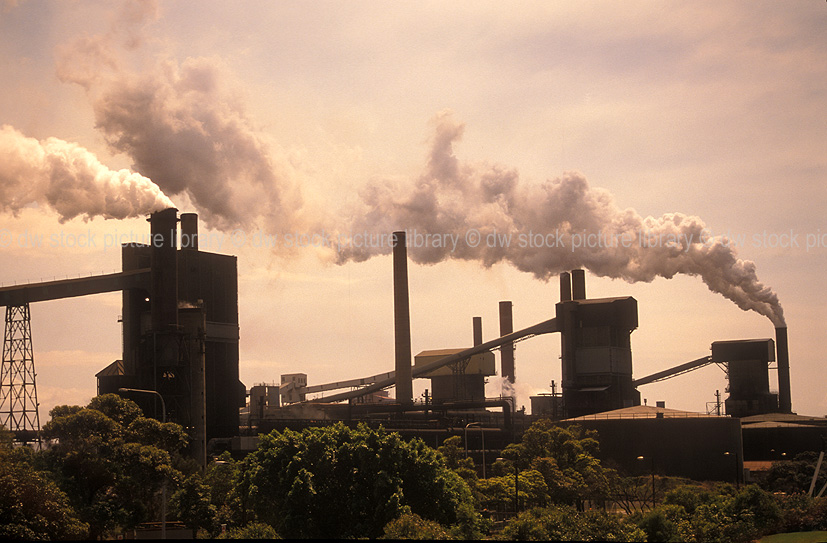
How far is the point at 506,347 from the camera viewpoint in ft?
474

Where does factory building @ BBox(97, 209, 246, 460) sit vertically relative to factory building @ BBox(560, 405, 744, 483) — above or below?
above

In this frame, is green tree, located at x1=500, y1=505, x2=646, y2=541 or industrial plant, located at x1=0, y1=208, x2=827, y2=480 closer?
green tree, located at x1=500, y1=505, x2=646, y2=541

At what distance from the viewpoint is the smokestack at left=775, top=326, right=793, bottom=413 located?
110 meters

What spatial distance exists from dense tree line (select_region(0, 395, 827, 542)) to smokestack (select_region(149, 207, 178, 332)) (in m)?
22.4

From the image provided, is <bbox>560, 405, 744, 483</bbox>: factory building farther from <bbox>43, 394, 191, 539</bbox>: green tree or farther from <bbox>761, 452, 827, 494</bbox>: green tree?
<bbox>43, 394, 191, 539</bbox>: green tree

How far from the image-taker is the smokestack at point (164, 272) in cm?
7694

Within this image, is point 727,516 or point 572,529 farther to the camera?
point 727,516

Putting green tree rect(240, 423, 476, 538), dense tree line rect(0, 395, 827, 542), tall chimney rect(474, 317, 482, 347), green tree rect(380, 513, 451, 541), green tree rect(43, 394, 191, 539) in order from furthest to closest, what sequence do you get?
1. tall chimney rect(474, 317, 482, 347)
2. green tree rect(43, 394, 191, 539)
3. green tree rect(240, 423, 476, 538)
4. dense tree line rect(0, 395, 827, 542)
5. green tree rect(380, 513, 451, 541)

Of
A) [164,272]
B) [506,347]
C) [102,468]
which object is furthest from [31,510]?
[506,347]

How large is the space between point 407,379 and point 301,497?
68078 millimetres

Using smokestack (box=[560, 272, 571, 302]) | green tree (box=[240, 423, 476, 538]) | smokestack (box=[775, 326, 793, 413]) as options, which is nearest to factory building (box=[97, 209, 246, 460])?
green tree (box=[240, 423, 476, 538])

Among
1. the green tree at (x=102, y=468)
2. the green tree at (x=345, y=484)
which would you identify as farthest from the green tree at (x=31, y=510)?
the green tree at (x=345, y=484)

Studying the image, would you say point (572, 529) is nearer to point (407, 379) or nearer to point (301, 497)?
point (301, 497)

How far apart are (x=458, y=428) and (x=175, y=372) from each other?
3139 cm
